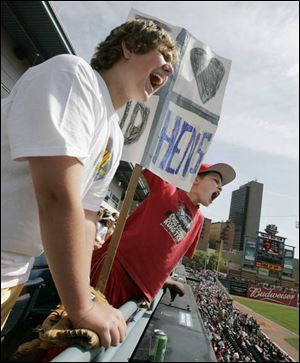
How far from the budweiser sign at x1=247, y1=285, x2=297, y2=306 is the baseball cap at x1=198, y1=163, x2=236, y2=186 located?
148ft

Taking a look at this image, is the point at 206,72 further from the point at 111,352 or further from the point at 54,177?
the point at 111,352

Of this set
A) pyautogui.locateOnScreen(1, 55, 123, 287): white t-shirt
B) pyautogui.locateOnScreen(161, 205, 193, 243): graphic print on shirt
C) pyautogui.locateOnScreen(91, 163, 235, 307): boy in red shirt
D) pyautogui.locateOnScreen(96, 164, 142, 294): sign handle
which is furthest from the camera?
pyautogui.locateOnScreen(161, 205, 193, 243): graphic print on shirt

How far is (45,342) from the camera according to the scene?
939 millimetres

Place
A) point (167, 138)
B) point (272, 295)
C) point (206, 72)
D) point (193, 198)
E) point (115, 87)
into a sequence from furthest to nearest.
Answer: point (272, 295) < point (206, 72) < point (193, 198) < point (167, 138) < point (115, 87)

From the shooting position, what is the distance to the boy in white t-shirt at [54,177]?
0.82 meters

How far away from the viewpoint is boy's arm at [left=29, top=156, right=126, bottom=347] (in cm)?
83

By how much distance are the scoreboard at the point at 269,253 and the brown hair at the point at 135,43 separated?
156 feet

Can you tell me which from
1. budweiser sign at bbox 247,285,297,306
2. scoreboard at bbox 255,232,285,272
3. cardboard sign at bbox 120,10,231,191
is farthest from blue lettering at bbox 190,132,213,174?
scoreboard at bbox 255,232,285,272

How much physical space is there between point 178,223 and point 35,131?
1616 millimetres

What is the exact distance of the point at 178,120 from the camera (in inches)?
100

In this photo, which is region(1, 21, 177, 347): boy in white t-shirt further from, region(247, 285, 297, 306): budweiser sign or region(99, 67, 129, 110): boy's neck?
region(247, 285, 297, 306): budweiser sign

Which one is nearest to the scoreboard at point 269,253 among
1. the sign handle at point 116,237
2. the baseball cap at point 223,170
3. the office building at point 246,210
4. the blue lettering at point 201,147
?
the office building at point 246,210

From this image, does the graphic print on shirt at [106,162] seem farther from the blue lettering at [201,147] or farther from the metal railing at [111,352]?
the blue lettering at [201,147]

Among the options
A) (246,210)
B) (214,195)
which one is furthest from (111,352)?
(246,210)
